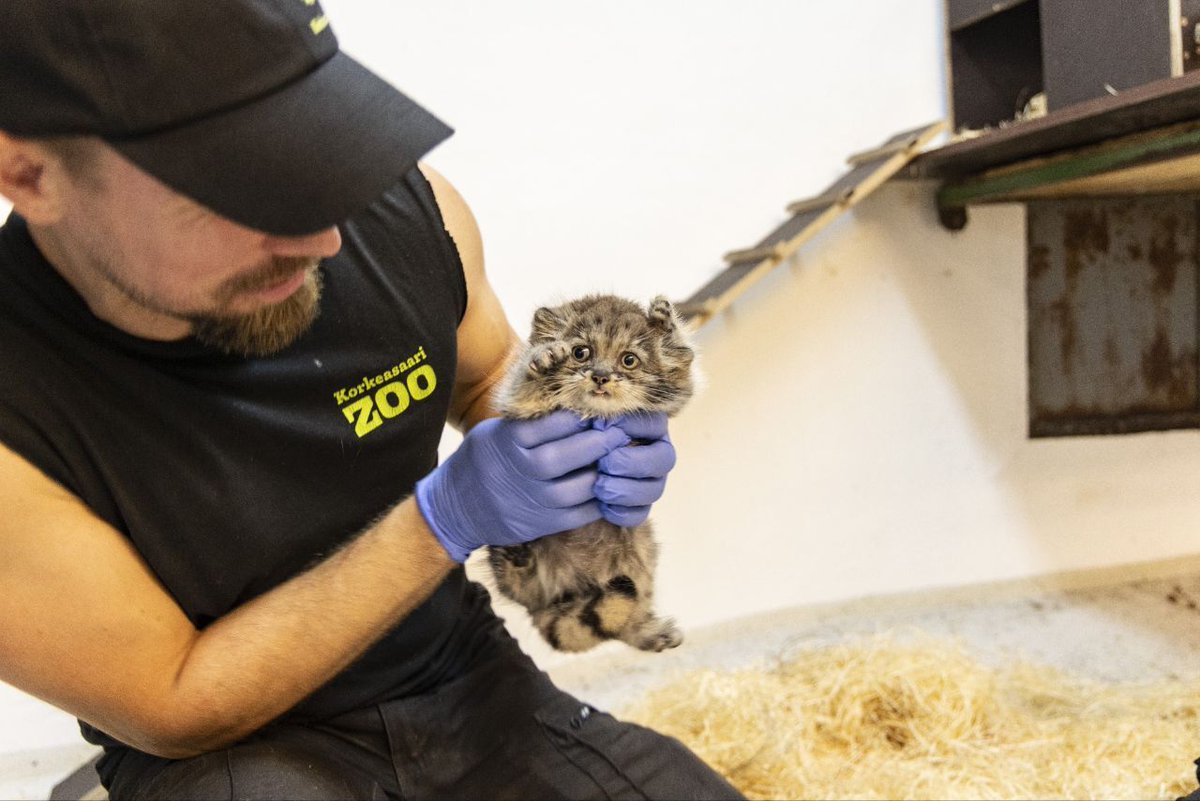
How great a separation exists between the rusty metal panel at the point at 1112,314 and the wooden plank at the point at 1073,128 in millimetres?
275

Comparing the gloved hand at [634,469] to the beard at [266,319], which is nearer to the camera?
the beard at [266,319]

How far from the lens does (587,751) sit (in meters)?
1.47

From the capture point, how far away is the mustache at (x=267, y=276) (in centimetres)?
114

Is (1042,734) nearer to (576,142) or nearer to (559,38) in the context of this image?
(576,142)

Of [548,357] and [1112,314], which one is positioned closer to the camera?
[548,357]

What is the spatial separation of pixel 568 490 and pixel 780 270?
1.69m

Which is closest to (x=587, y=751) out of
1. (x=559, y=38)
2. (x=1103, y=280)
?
(x=559, y=38)

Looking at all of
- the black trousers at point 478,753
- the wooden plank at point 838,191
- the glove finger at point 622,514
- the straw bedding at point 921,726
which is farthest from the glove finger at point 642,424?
the wooden plank at point 838,191

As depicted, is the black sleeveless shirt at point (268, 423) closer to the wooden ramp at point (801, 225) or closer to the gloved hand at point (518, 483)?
the gloved hand at point (518, 483)

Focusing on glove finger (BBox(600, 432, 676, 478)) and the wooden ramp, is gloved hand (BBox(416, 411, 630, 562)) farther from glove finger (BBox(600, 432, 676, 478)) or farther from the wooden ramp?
the wooden ramp

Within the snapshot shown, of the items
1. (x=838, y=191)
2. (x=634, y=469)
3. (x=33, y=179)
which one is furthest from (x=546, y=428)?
(x=838, y=191)

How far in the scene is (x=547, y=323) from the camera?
1.33m

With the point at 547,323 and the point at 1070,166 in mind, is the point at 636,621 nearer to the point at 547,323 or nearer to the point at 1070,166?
the point at 547,323

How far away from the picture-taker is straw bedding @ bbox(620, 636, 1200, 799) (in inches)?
68.6
